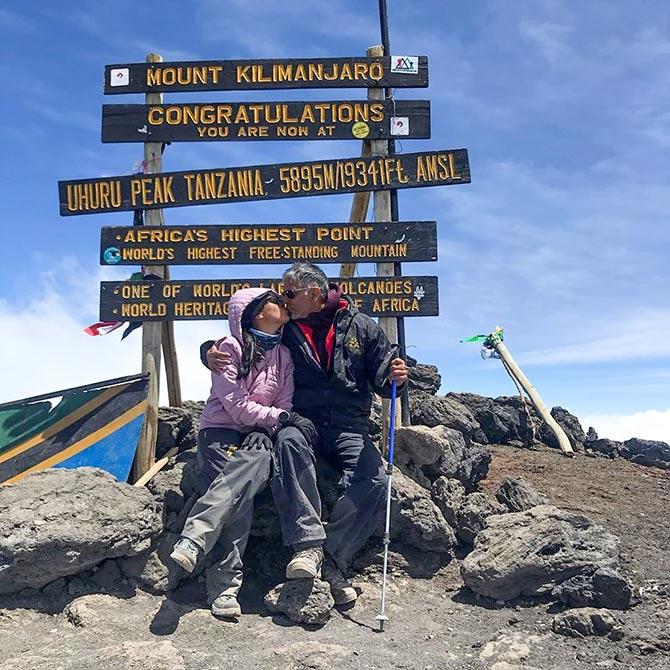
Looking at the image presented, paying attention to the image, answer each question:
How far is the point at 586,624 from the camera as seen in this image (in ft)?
16.6

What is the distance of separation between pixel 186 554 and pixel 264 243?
4.13 meters

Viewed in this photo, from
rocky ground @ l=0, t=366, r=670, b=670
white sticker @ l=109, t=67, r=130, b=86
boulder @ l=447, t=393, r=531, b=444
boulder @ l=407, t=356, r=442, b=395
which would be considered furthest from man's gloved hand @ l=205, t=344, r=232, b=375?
boulder @ l=447, t=393, r=531, b=444

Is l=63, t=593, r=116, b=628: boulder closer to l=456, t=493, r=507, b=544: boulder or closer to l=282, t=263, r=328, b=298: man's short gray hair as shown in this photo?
l=282, t=263, r=328, b=298: man's short gray hair

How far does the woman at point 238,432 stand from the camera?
17.3 ft

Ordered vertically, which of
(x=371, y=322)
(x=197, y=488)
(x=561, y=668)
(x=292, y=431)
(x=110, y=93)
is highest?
(x=110, y=93)

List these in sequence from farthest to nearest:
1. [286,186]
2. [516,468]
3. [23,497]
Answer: [516,468]
[286,186]
[23,497]

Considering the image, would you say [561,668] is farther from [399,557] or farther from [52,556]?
[52,556]

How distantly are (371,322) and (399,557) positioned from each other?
7.04ft

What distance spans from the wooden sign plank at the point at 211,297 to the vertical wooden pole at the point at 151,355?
0.20m

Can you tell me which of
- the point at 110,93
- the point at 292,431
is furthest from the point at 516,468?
the point at 110,93

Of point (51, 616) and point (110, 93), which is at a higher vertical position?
point (110, 93)

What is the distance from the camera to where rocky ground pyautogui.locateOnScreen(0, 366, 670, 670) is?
15.9 ft

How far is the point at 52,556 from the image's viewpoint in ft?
18.1

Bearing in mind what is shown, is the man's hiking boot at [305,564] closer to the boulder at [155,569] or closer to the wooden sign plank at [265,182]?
the boulder at [155,569]
